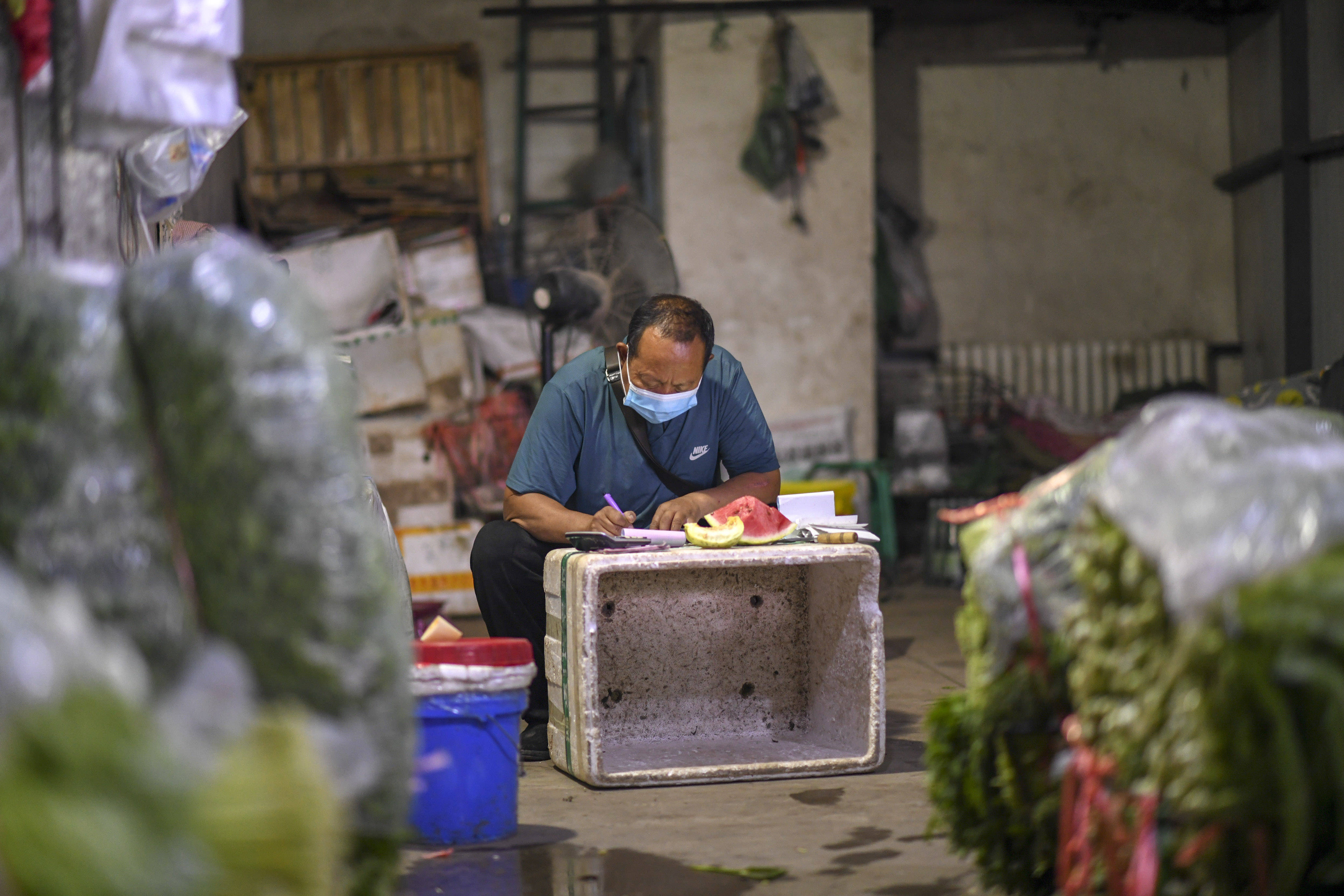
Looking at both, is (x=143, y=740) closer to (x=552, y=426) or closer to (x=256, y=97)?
(x=552, y=426)

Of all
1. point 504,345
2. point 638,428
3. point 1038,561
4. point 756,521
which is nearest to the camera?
point 1038,561

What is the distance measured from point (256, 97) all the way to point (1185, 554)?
8.30 meters

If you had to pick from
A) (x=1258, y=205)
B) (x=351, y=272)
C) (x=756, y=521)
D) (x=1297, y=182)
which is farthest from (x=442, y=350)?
(x=1258, y=205)

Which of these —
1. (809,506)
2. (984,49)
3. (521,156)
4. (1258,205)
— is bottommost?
(809,506)

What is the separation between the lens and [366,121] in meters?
8.99

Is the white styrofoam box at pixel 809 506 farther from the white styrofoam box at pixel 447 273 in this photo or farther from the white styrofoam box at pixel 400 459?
the white styrofoam box at pixel 447 273

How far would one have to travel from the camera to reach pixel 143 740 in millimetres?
1613

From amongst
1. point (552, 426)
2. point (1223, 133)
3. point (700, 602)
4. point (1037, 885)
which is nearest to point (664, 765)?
point (700, 602)

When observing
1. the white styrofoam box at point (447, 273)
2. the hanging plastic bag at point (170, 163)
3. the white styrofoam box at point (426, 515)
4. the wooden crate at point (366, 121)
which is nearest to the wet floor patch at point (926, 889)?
the hanging plastic bag at point (170, 163)

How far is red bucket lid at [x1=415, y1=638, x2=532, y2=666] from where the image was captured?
10.4 feet

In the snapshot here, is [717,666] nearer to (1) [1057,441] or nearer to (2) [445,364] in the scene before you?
(2) [445,364]

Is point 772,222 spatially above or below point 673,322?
above

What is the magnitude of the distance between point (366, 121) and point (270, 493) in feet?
25.0

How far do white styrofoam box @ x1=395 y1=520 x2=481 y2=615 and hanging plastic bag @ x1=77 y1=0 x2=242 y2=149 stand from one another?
5.52m
